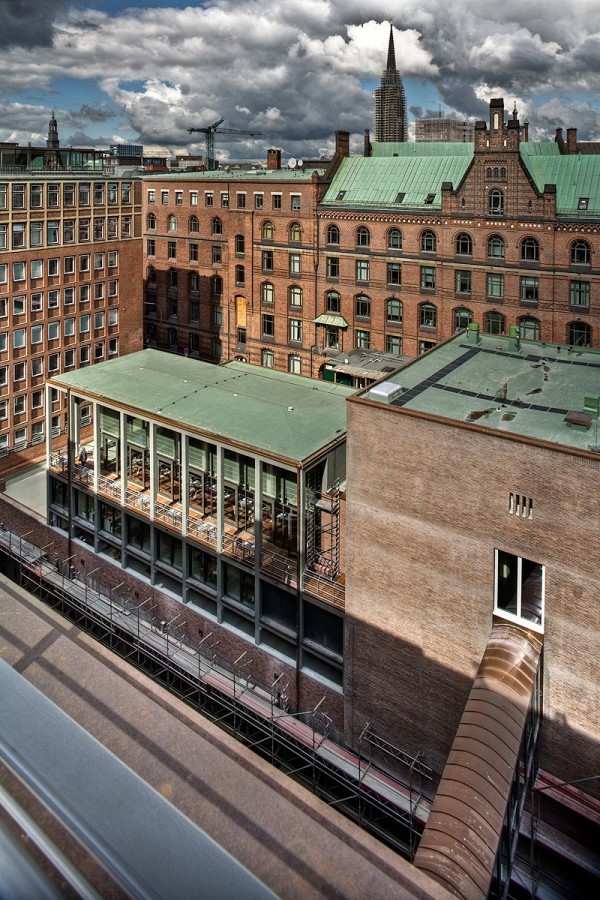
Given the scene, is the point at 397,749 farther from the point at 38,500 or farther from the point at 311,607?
Result: the point at 38,500

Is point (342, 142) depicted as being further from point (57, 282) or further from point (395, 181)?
point (57, 282)

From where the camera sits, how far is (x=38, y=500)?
4678 cm

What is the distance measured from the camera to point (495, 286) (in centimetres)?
5481

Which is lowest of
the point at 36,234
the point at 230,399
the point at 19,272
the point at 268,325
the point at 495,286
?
the point at 230,399

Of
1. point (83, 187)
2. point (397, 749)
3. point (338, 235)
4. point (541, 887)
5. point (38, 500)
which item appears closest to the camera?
point (541, 887)

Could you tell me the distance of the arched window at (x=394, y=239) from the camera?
5853 centimetres

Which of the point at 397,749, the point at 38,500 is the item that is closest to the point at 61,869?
the point at 397,749

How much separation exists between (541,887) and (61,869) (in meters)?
27.3

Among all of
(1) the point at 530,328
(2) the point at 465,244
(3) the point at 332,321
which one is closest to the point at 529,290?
(1) the point at 530,328

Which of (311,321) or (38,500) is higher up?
(311,321)

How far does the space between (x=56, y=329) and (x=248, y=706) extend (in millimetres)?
34396

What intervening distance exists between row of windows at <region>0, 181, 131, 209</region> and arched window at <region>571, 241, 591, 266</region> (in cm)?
3530

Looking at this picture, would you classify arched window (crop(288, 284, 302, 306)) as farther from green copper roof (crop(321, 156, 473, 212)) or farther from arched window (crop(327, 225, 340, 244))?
green copper roof (crop(321, 156, 473, 212))

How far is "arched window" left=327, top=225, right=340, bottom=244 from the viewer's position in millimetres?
61906
